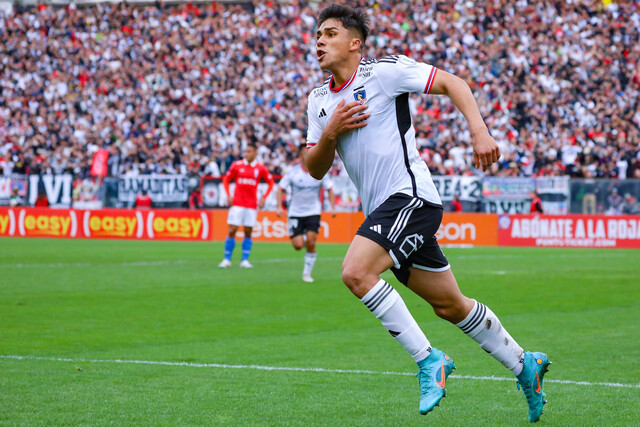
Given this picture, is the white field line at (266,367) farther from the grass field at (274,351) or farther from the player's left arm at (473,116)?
the player's left arm at (473,116)

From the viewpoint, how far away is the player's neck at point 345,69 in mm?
5359

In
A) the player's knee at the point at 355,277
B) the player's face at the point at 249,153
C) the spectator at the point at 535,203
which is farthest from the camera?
the spectator at the point at 535,203

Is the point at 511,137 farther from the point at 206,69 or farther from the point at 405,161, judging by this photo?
the point at 405,161

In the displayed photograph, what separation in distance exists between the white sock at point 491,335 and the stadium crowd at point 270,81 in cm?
2427

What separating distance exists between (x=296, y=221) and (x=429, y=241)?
11.6m

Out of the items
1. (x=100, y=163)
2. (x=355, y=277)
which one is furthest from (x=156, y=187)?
(x=355, y=277)

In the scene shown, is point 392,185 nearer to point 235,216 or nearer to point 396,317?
point 396,317

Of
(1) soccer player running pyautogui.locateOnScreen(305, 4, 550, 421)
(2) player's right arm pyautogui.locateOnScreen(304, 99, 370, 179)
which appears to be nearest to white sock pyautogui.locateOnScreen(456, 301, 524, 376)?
(1) soccer player running pyautogui.locateOnScreen(305, 4, 550, 421)

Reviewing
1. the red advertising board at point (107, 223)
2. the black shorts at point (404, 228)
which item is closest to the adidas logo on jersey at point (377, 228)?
the black shorts at point (404, 228)

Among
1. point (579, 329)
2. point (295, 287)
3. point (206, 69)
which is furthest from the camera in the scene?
point (206, 69)

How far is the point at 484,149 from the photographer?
4.72m

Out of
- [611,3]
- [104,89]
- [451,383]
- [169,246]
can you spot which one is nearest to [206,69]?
[104,89]

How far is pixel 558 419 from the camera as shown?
549cm

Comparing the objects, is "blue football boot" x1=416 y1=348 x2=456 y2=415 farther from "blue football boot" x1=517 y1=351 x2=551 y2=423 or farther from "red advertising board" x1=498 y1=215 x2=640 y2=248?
"red advertising board" x1=498 y1=215 x2=640 y2=248
